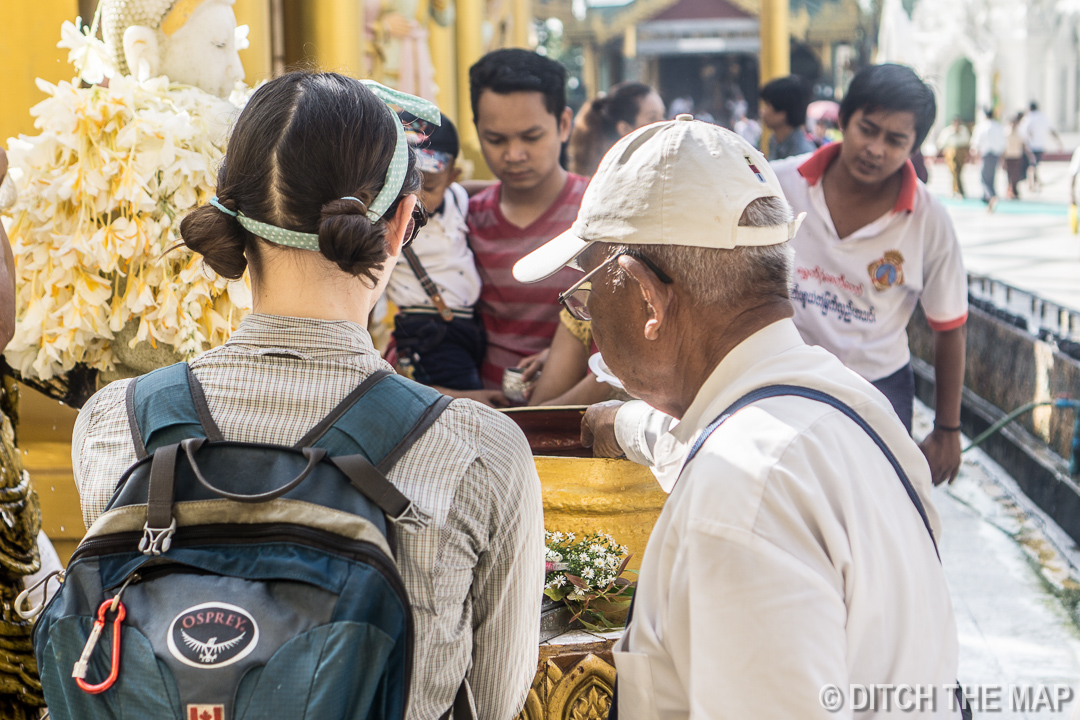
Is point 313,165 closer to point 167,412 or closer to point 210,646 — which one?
point 167,412

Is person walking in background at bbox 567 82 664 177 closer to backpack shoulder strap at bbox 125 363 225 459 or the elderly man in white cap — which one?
the elderly man in white cap

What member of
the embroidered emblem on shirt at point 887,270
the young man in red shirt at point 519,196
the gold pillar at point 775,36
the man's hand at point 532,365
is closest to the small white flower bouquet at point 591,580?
the man's hand at point 532,365

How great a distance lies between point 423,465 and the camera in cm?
114

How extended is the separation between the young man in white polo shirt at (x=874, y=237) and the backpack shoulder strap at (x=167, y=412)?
7.88 feet

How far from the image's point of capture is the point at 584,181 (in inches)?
118

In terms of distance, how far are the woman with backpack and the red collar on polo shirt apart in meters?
2.27

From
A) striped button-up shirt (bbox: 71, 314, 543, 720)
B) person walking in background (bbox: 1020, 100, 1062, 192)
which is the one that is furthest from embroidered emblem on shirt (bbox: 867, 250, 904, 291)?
person walking in background (bbox: 1020, 100, 1062, 192)

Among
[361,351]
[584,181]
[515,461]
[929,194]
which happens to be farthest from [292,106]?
[929,194]

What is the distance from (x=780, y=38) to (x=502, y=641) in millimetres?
10492

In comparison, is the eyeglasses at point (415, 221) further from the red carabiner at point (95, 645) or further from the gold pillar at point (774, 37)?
the gold pillar at point (774, 37)

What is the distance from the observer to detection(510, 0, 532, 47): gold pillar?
10.7m

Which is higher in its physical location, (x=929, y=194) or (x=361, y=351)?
(x=929, y=194)

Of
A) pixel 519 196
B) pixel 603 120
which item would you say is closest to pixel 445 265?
pixel 519 196

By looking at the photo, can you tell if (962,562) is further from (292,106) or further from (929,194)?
(292,106)
